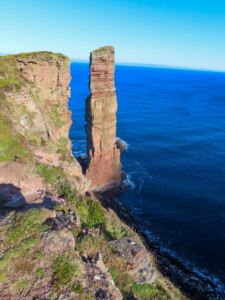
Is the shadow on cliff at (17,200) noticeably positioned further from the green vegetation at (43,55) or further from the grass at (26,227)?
the green vegetation at (43,55)

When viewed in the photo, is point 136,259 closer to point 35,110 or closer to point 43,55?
point 35,110

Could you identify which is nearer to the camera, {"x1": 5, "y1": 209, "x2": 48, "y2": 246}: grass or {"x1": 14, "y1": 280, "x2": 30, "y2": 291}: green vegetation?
{"x1": 14, "y1": 280, "x2": 30, "y2": 291}: green vegetation

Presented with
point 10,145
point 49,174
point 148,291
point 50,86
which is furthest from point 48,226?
point 50,86

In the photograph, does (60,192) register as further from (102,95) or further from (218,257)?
(218,257)

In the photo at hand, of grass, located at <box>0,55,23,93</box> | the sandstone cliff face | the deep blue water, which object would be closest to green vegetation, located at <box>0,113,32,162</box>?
the sandstone cliff face

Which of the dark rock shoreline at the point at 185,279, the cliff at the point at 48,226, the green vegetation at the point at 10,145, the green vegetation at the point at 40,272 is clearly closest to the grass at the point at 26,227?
the cliff at the point at 48,226

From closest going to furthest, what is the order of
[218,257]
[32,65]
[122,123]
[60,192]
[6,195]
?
[6,195] < [60,192] < [32,65] < [218,257] < [122,123]

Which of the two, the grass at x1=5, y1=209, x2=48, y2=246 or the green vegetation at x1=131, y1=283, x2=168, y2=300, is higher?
the grass at x1=5, y1=209, x2=48, y2=246

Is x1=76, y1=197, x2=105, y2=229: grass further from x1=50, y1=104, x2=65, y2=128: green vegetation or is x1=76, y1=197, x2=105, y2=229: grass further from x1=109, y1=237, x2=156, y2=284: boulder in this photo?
x1=50, y1=104, x2=65, y2=128: green vegetation

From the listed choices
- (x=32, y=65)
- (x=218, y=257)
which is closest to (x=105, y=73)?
(x=32, y=65)
